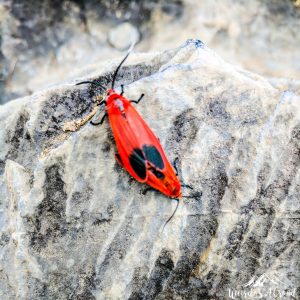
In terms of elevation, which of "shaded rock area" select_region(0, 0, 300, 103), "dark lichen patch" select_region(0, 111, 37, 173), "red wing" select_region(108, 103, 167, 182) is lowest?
"shaded rock area" select_region(0, 0, 300, 103)

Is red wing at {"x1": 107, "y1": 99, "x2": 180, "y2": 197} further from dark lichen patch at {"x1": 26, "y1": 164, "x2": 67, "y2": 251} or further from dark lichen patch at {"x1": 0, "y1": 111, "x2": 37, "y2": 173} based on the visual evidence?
dark lichen patch at {"x1": 0, "y1": 111, "x2": 37, "y2": 173}

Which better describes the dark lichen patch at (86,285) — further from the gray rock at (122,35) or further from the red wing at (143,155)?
the gray rock at (122,35)

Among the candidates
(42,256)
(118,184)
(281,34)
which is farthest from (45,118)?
(281,34)

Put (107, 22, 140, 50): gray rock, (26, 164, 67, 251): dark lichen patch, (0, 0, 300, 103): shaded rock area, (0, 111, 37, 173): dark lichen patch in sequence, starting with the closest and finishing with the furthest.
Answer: (26, 164, 67, 251): dark lichen patch < (0, 111, 37, 173): dark lichen patch < (0, 0, 300, 103): shaded rock area < (107, 22, 140, 50): gray rock

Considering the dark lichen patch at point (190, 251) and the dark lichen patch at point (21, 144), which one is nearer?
the dark lichen patch at point (190, 251)

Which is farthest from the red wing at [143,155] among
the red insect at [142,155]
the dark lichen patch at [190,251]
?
the dark lichen patch at [190,251]

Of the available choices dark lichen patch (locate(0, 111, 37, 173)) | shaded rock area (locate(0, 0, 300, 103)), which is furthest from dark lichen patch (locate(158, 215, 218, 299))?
shaded rock area (locate(0, 0, 300, 103))

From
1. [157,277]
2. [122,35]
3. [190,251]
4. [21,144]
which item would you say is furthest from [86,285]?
[122,35]
